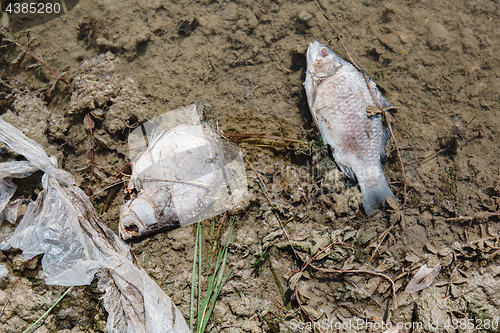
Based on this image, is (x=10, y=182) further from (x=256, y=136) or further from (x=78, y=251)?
(x=256, y=136)

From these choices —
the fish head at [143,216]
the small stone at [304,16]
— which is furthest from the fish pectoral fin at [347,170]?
the fish head at [143,216]

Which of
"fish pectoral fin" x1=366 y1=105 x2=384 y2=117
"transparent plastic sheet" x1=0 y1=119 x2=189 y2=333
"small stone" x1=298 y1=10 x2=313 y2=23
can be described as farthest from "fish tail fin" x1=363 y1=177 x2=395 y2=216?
"transparent plastic sheet" x1=0 y1=119 x2=189 y2=333

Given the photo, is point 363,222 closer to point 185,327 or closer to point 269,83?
point 269,83

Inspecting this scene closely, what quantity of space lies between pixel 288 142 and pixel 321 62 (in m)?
0.96

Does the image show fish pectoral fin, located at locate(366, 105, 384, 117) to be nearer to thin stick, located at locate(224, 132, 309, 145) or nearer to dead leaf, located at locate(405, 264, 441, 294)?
thin stick, located at locate(224, 132, 309, 145)

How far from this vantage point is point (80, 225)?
107 inches

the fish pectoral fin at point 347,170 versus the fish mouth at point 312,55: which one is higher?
the fish mouth at point 312,55

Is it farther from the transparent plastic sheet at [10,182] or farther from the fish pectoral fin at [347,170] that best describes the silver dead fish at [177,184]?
the fish pectoral fin at [347,170]

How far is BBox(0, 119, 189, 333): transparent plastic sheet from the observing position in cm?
265

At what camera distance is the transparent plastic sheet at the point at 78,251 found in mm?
2646

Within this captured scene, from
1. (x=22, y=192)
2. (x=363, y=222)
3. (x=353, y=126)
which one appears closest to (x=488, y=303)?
(x=363, y=222)

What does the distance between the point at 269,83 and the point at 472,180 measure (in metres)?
2.66

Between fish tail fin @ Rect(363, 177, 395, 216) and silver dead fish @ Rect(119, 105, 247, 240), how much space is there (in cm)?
144

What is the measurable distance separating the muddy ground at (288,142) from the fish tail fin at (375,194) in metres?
0.10
